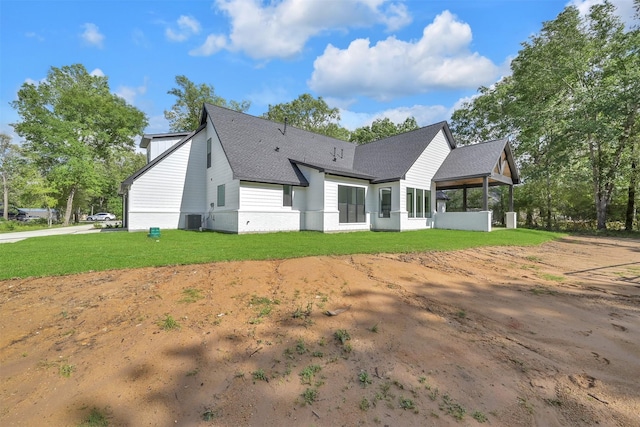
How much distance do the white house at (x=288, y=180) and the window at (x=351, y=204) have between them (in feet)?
0.19

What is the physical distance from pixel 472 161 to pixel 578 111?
954cm

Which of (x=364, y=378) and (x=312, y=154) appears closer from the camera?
(x=364, y=378)

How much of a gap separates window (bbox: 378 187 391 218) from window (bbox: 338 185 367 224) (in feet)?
3.99

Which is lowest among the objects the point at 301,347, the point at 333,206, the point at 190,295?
the point at 301,347

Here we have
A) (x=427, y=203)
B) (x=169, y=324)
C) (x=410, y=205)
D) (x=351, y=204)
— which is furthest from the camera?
(x=427, y=203)

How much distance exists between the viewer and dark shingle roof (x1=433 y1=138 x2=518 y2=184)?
656 inches

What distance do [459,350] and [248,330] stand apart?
2577 millimetres

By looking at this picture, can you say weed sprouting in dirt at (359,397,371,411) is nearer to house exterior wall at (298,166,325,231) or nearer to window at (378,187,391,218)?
house exterior wall at (298,166,325,231)

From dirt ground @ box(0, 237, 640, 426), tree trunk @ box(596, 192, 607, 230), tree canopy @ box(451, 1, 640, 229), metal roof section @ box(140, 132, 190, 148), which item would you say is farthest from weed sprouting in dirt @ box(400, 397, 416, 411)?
tree trunk @ box(596, 192, 607, 230)

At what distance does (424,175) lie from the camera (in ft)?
58.7

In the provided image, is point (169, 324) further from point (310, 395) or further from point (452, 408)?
point (452, 408)

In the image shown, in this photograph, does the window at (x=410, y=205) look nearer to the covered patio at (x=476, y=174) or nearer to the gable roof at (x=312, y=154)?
the gable roof at (x=312, y=154)

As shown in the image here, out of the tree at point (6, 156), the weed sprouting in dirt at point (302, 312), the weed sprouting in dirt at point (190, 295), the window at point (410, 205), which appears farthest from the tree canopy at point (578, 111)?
the tree at point (6, 156)

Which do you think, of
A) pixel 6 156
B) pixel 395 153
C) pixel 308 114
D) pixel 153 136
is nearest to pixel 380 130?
pixel 308 114
